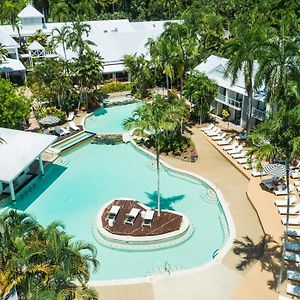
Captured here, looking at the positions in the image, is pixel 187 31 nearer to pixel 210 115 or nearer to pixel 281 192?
pixel 210 115

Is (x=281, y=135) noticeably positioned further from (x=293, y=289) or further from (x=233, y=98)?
(x=233, y=98)

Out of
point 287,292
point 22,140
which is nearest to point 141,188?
point 22,140

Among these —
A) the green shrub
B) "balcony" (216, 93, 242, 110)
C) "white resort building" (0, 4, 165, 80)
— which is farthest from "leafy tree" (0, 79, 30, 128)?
"white resort building" (0, 4, 165, 80)

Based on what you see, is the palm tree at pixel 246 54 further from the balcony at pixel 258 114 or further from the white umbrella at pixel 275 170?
the white umbrella at pixel 275 170

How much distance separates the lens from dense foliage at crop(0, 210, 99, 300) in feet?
46.3

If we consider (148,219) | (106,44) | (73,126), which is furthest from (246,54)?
(106,44)

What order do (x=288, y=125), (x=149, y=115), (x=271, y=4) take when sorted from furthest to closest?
(x=271, y=4) → (x=149, y=115) → (x=288, y=125)

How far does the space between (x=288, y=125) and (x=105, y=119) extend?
96.9 feet

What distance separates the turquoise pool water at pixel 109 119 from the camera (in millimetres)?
42812

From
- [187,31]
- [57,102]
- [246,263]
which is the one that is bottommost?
[246,263]

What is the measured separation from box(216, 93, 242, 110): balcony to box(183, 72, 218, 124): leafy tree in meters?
1.07

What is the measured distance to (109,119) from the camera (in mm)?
45469

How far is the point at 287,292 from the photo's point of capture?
19969 millimetres

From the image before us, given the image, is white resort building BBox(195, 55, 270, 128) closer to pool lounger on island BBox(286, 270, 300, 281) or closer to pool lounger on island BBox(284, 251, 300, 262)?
pool lounger on island BBox(284, 251, 300, 262)
